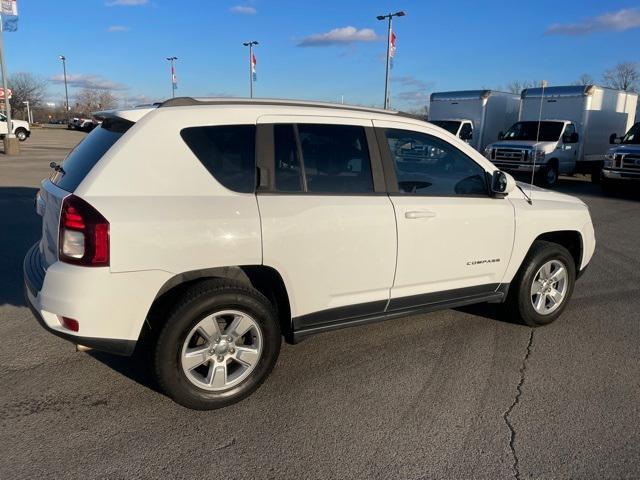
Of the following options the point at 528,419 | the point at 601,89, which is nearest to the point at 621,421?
the point at 528,419

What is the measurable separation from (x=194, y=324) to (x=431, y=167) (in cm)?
215

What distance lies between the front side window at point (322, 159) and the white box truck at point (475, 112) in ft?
50.7

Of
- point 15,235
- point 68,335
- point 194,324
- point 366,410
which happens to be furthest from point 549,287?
point 15,235

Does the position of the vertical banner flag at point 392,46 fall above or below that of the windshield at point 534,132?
above

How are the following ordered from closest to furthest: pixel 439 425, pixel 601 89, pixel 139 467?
pixel 139 467
pixel 439 425
pixel 601 89

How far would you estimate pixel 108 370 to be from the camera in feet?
12.0

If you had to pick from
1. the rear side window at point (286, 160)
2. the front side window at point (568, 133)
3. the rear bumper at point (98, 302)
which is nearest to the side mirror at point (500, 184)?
the rear side window at point (286, 160)

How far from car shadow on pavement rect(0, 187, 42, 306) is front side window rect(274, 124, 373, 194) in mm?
3092

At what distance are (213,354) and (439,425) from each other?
56.2 inches

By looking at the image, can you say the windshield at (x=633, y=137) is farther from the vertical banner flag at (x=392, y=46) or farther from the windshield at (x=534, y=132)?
the vertical banner flag at (x=392, y=46)

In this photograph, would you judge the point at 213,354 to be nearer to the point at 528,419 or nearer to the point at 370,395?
the point at 370,395

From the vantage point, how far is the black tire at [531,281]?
440cm

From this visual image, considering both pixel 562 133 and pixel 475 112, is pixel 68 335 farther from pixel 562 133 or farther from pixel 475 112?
pixel 475 112

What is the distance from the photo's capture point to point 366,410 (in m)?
3.24
